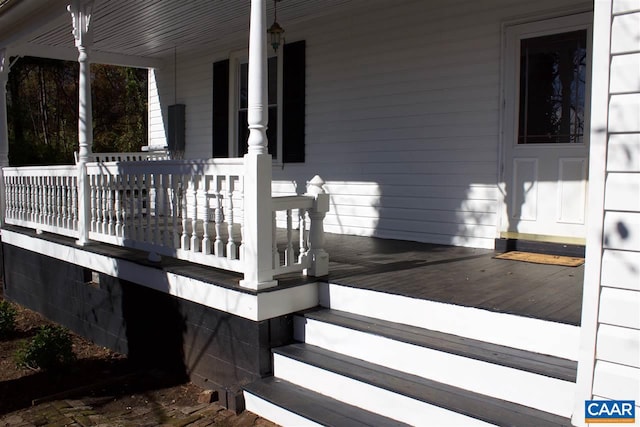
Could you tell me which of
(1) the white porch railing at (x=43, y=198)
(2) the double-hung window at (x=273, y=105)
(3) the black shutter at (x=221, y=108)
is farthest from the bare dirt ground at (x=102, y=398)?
(3) the black shutter at (x=221, y=108)

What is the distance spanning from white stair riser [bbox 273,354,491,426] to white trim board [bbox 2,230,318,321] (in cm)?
34

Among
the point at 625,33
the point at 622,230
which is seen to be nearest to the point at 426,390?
the point at 622,230

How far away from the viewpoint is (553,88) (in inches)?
198

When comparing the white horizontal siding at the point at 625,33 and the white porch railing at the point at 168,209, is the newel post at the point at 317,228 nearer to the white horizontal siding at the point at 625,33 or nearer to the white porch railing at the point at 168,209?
the white porch railing at the point at 168,209

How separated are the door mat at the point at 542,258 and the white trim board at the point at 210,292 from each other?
1963 mm

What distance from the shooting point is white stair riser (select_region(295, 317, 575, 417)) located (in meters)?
2.68

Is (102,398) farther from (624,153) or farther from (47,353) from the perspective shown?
(624,153)

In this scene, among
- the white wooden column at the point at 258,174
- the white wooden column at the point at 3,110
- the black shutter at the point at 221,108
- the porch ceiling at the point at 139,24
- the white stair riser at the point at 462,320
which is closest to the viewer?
the white stair riser at the point at 462,320

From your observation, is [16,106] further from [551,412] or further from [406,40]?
[551,412]

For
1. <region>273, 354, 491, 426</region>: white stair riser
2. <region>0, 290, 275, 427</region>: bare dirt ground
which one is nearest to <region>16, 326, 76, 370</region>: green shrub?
<region>0, 290, 275, 427</region>: bare dirt ground

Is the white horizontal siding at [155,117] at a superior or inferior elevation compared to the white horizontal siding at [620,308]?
superior

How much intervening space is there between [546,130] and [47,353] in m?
4.75

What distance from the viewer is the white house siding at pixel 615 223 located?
7.81 ft

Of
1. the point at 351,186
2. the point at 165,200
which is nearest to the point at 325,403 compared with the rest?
the point at 165,200
